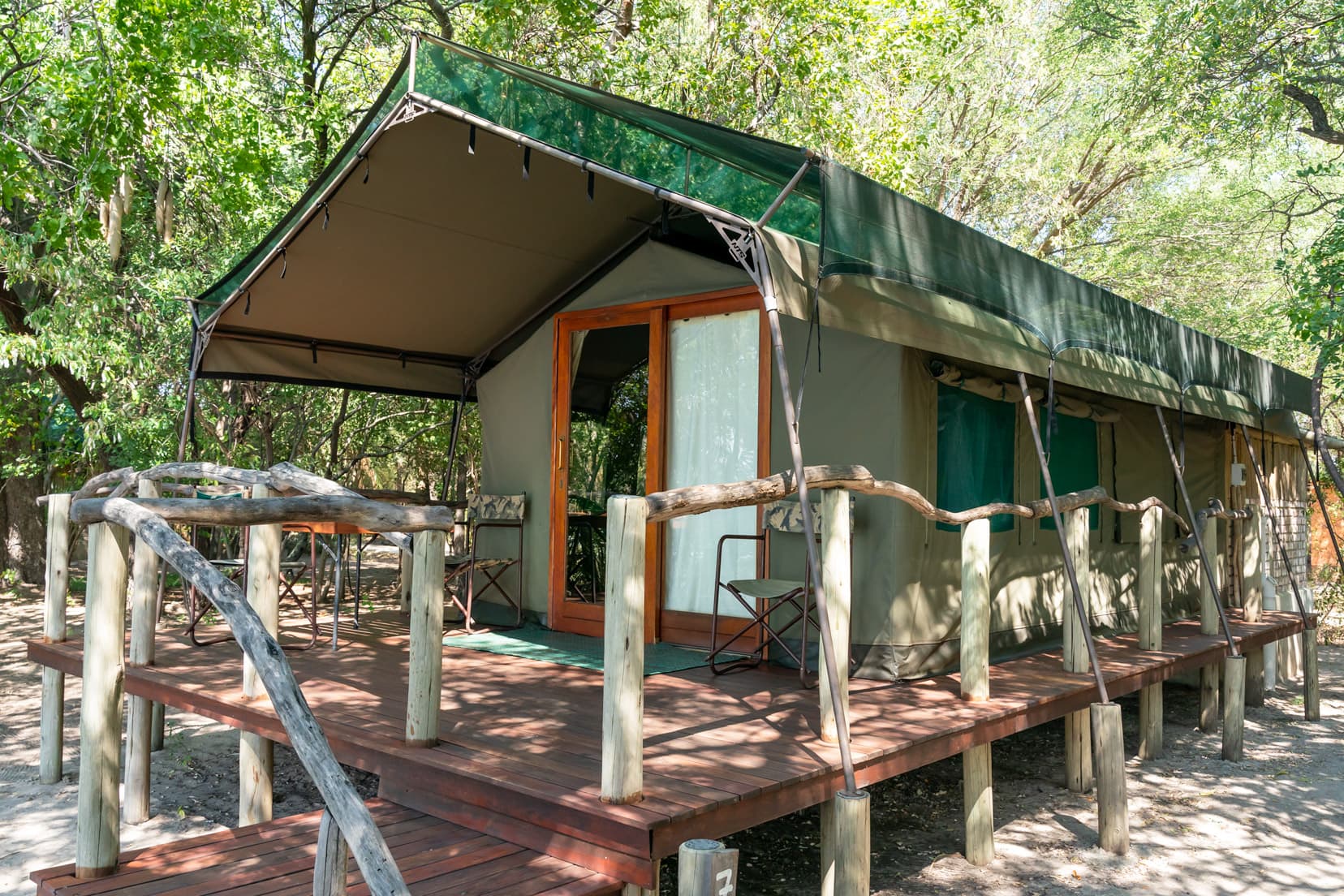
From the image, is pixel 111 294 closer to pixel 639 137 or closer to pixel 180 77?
pixel 180 77

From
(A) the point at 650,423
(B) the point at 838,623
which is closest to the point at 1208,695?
(A) the point at 650,423

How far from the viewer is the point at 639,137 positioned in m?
3.78

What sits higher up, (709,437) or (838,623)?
(709,437)

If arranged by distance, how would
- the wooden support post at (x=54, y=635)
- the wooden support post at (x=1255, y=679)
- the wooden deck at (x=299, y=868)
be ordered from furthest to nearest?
the wooden support post at (x=1255, y=679) → the wooden support post at (x=54, y=635) → the wooden deck at (x=299, y=868)

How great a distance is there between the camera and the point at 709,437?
18.0 ft

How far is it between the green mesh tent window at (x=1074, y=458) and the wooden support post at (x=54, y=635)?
5.16m

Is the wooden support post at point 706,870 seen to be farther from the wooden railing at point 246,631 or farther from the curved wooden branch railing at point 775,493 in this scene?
the curved wooden branch railing at point 775,493

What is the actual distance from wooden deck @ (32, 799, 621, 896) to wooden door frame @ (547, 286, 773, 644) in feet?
7.25

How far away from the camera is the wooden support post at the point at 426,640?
3.14 meters

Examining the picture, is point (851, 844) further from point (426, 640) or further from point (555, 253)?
point (555, 253)

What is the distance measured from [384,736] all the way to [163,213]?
7.33 metres

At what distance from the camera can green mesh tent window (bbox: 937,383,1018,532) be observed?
200 inches

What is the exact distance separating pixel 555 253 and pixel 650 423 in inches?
42.4

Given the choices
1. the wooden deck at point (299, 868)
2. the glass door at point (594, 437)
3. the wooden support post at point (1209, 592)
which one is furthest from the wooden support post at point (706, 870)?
the wooden support post at point (1209, 592)
